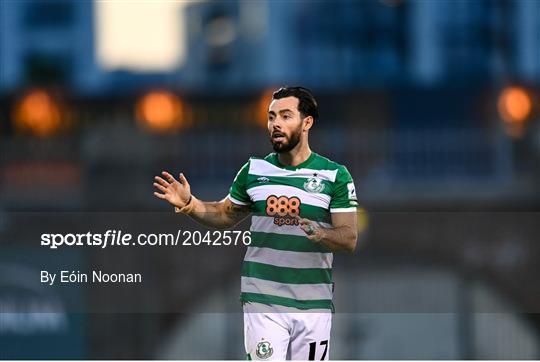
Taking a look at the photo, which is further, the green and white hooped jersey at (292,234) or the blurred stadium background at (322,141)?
the blurred stadium background at (322,141)

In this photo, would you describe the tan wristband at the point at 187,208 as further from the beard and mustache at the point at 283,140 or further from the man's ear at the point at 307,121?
the man's ear at the point at 307,121

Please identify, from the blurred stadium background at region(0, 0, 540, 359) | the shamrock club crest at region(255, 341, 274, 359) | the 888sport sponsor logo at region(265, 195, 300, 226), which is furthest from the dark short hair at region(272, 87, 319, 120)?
the blurred stadium background at region(0, 0, 540, 359)

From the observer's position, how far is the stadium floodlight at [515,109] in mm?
6668

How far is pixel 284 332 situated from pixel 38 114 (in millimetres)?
2939

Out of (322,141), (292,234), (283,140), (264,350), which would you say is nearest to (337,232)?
(292,234)

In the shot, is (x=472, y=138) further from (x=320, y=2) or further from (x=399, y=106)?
(x=320, y=2)

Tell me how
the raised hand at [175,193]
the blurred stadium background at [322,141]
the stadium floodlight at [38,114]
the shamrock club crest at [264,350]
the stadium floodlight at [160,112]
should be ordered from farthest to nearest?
1. the stadium floodlight at [38,114]
2. the stadium floodlight at [160,112]
3. the blurred stadium background at [322,141]
4. the raised hand at [175,193]
5. the shamrock club crest at [264,350]

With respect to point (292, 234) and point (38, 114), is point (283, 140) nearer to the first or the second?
point (292, 234)

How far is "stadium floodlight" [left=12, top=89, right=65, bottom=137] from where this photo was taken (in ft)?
21.6

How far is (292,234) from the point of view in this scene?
174 inches

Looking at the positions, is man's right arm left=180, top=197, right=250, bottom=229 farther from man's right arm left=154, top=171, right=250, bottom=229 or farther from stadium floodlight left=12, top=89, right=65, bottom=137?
stadium floodlight left=12, top=89, right=65, bottom=137

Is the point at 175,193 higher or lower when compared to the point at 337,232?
higher

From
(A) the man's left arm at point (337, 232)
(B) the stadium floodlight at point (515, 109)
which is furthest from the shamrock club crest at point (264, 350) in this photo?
(B) the stadium floodlight at point (515, 109)

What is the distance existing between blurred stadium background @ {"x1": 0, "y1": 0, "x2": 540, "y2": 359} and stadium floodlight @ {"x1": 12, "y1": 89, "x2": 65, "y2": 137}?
0.4 inches
